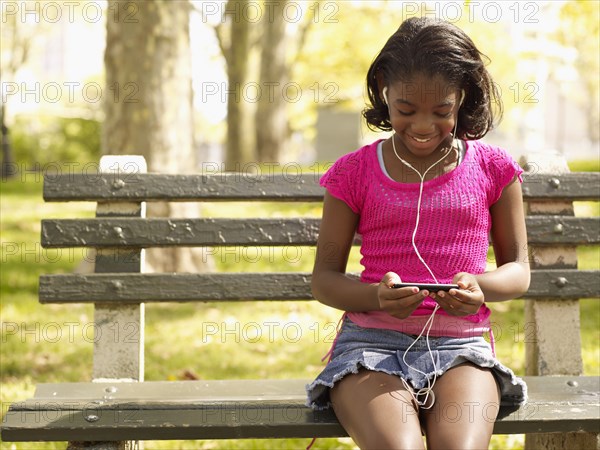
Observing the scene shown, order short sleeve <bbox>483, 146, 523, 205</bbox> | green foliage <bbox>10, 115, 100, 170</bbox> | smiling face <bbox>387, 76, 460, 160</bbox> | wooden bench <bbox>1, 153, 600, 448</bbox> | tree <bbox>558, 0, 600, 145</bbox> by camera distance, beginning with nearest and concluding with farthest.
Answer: smiling face <bbox>387, 76, 460, 160</bbox> < short sleeve <bbox>483, 146, 523, 205</bbox> < wooden bench <bbox>1, 153, 600, 448</bbox> < tree <bbox>558, 0, 600, 145</bbox> < green foliage <bbox>10, 115, 100, 170</bbox>

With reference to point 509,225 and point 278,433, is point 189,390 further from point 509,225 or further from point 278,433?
point 509,225

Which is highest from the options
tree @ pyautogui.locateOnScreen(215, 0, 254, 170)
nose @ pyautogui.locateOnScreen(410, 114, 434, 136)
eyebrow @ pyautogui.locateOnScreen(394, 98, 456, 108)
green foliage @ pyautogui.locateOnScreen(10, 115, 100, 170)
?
eyebrow @ pyautogui.locateOnScreen(394, 98, 456, 108)

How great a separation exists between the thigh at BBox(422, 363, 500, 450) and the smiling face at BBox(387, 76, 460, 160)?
2.33 ft

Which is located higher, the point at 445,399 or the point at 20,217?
the point at 445,399

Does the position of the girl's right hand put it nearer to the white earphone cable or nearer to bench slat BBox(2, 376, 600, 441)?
the white earphone cable

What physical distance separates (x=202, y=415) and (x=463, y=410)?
79cm

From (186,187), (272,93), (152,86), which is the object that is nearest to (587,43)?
(272,93)

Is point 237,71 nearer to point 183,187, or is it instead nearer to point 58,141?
point 58,141

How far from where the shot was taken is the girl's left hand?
2.49 meters

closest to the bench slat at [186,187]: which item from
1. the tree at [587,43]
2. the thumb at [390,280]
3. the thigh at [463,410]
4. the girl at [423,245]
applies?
the girl at [423,245]

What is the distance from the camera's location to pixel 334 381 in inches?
105

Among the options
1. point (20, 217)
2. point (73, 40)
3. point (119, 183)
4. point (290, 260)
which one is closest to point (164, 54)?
point (290, 260)

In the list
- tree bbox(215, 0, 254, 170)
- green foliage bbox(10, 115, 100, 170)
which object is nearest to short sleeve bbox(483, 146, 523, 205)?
tree bbox(215, 0, 254, 170)

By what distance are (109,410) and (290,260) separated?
15.8 feet
